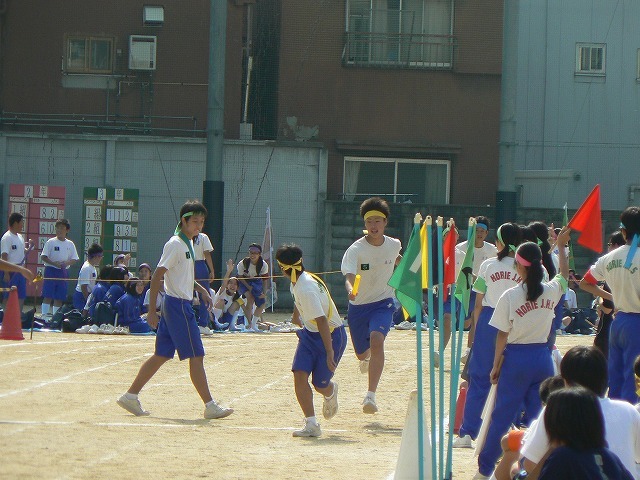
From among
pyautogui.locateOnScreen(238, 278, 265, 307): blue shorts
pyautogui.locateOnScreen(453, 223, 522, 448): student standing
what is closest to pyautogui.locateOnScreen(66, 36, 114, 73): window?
pyautogui.locateOnScreen(238, 278, 265, 307): blue shorts

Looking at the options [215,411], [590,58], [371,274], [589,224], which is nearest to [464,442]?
[589,224]

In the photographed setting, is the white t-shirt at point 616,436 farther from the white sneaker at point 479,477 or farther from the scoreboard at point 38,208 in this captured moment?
the scoreboard at point 38,208

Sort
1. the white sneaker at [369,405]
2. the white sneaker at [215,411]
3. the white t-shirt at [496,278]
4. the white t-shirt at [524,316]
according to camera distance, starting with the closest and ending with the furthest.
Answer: the white t-shirt at [524,316] < the white t-shirt at [496,278] < the white sneaker at [215,411] < the white sneaker at [369,405]

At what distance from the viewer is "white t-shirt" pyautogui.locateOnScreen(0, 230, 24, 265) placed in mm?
19922

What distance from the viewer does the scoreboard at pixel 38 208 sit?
80.7 feet

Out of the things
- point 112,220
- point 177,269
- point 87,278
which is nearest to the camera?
point 177,269

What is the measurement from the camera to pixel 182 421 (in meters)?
10.7

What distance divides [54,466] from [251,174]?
59.3 ft

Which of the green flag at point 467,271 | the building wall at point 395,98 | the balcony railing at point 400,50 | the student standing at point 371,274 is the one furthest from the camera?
the balcony railing at point 400,50

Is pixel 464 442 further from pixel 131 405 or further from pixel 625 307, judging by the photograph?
pixel 131 405

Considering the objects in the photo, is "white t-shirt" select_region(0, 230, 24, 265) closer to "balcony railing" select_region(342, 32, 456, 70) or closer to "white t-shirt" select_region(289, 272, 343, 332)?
"balcony railing" select_region(342, 32, 456, 70)

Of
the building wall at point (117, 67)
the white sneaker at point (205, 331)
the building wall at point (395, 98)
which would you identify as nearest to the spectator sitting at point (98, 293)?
the white sneaker at point (205, 331)

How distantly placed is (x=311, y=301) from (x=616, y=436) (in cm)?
427

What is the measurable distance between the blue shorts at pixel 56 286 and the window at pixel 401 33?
9.97 meters
